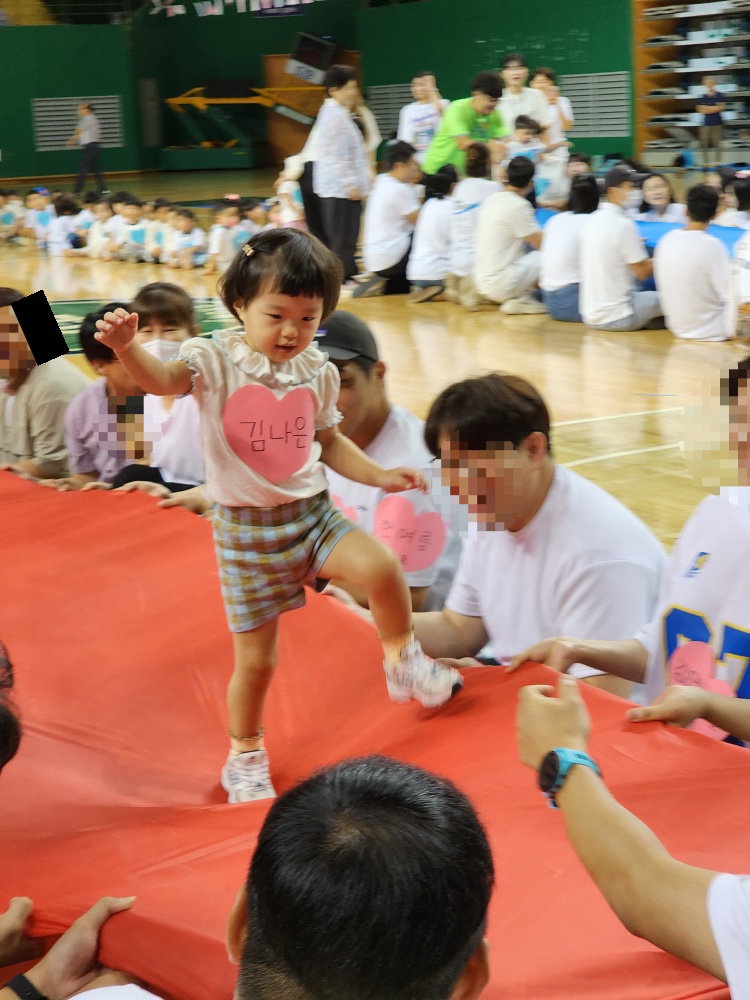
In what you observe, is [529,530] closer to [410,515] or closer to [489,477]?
[489,477]

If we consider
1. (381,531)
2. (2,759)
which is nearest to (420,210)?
(381,531)

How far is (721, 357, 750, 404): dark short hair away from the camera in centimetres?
166

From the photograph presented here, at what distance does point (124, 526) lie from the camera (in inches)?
115

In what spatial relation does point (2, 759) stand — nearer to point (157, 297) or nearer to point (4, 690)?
point (4, 690)

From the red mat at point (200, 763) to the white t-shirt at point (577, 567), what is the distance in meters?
0.17

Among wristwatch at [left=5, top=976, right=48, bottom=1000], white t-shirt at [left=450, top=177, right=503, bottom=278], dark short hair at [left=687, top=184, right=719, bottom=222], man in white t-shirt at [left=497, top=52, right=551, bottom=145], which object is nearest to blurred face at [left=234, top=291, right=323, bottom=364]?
wristwatch at [left=5, top=976, right=48, bottom=1000]

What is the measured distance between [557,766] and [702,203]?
18.1 feet

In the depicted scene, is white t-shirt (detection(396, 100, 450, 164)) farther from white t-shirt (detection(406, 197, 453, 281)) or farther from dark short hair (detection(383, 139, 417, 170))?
white t-shirt (detection(406, 197, 453, 281))

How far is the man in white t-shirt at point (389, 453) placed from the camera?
7.98ft

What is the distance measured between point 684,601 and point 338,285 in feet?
2.37

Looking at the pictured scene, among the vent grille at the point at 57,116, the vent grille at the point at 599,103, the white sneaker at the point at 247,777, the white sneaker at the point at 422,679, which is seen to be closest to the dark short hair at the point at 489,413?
the white sneaker at the point at 422,679

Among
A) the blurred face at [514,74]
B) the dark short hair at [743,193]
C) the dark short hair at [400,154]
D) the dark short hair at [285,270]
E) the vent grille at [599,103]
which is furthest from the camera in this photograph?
the vent grille at [599,103]

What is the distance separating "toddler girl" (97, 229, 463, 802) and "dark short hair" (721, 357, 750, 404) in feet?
1.85

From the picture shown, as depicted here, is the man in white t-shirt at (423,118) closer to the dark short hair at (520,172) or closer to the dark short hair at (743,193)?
the dark short hair at (520,172)
